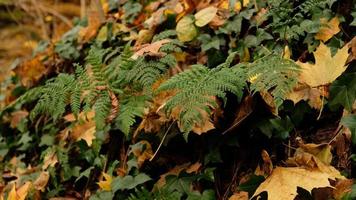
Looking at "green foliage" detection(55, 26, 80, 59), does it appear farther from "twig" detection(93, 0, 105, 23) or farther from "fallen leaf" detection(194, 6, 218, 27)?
"fallen leaf" detection(194, 6, 218, 27)

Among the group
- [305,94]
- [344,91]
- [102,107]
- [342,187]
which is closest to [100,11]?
[102,107]

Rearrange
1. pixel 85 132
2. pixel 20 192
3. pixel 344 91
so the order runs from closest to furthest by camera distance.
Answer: pixel 344 91
pixel 20 192
pixel 85 132

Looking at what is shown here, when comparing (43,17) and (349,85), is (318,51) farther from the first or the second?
(43,17)

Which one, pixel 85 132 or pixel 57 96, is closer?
pixel 57 96

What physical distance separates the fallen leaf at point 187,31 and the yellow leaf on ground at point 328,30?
603mm

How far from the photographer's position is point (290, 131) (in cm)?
166

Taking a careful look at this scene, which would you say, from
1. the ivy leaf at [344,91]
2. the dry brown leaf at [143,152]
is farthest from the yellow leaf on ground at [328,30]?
the dry brown leaf at [143,152]

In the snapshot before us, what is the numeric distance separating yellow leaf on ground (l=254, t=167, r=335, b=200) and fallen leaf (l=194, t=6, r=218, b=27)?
891 millimetres

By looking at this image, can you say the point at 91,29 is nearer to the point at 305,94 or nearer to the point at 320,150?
the point at 305,94

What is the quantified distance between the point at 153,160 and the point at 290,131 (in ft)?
1.99

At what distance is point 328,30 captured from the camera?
70.9 inches

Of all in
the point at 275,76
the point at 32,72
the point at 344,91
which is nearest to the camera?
the point at 275,76

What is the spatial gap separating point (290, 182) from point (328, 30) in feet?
A: 2.41

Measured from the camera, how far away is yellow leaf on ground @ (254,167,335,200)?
138cm
